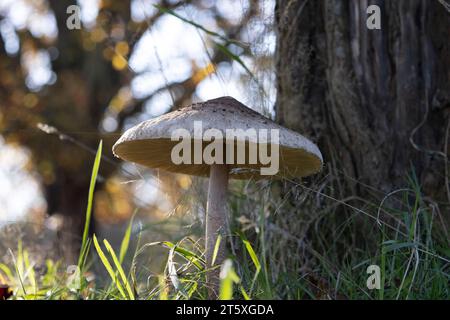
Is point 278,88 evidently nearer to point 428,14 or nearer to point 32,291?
point 428,14

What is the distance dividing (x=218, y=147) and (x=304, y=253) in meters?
0.76

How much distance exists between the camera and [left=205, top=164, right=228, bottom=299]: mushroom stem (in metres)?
1.71

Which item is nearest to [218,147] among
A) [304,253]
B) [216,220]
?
[216,220]

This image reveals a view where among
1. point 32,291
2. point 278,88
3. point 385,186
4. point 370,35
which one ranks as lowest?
point 32,291

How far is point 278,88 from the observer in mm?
2639

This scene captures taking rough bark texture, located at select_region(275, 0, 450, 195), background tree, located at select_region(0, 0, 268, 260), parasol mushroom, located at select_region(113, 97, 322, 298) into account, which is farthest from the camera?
background tree, located at select_region(0, 0, 268, 260)

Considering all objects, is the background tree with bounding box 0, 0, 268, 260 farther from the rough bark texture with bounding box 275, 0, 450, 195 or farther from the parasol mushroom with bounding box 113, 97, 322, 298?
the parasol mushroom with bounding box 113, 97, 322, 298

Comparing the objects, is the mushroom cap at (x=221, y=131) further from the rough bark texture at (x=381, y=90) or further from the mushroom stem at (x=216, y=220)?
the rough bark texture at (x=381, y=90)

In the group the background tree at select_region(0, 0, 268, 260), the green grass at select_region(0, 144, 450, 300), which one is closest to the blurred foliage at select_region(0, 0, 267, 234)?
the background tree at select_region(0, 0, 268, 260)

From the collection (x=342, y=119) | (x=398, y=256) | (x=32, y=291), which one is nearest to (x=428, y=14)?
(x=342, y=119)

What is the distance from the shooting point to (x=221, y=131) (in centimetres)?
154

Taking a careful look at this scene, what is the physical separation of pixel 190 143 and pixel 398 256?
32.3 inches

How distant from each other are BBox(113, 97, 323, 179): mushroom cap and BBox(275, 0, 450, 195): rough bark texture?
57 centimetres

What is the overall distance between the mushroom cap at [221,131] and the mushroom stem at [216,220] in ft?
0.18
